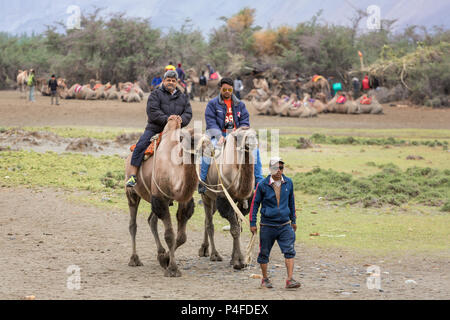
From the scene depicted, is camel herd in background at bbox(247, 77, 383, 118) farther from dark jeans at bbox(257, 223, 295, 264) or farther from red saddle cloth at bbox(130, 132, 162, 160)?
dark jeans at bbox(257, 223, 295, 264)

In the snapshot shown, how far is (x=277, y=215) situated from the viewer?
7.91 metres

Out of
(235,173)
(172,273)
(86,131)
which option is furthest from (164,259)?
(86,131)

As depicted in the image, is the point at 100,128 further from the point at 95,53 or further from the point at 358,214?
the point at 95,53

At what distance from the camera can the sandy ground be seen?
7879 mm

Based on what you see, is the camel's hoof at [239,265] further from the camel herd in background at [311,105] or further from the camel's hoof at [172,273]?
the camel herd in background at [311,105]

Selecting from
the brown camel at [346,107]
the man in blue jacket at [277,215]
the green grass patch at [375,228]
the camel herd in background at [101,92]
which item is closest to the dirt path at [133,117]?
the brown camel at [346,107]

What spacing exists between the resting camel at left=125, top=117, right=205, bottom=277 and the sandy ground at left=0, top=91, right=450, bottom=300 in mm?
415

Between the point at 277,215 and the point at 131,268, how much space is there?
255cm

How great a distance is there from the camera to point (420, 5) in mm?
129625

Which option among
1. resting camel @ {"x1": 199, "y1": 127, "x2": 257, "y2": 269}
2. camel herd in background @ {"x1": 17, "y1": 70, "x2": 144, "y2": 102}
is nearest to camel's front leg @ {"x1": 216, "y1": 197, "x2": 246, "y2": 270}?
resting camel @ {"x1": 199, "y1": 127, "x2": 257, "y2": 269}

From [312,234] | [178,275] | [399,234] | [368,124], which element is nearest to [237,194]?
[178,275]

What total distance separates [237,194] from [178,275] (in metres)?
1.30

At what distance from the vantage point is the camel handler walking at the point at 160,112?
9.58m

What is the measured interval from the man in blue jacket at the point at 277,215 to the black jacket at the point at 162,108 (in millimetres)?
2171
